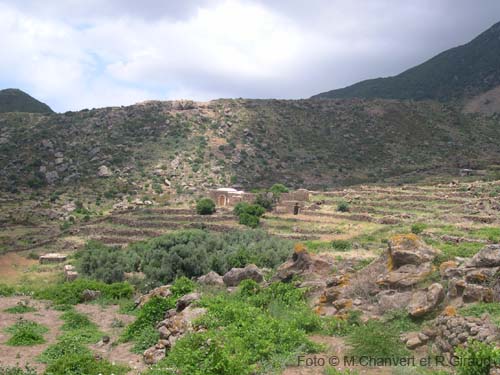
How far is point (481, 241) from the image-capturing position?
21469mm

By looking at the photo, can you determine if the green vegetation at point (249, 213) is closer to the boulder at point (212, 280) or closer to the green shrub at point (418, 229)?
the green shrub at point (418, 229)

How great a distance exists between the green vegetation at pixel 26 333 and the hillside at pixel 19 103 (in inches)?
3438

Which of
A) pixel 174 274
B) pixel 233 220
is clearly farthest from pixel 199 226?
pixel 174 274

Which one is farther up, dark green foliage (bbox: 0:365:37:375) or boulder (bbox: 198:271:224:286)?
dark green foliage (bbox: 0:365:37:375)

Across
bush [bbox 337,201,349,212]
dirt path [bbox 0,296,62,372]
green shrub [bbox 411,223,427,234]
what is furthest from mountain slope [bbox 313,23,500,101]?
dirt path [bbox 0,296,62,372]

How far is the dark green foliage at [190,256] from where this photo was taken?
2236 centimetres

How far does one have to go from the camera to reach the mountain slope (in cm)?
10075

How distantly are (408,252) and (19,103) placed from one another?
98.7m

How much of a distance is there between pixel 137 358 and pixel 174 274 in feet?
38.5

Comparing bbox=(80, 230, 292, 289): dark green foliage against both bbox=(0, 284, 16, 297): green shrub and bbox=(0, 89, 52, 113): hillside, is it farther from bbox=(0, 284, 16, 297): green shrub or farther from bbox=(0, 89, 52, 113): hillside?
bbox=(0, 89, 52, 113): hillside

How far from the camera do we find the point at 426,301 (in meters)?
9.84

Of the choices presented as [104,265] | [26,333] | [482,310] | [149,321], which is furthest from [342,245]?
[26,333]

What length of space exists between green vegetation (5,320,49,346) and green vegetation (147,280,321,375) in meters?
4.45

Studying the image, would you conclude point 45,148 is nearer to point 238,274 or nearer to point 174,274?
point 174,274
